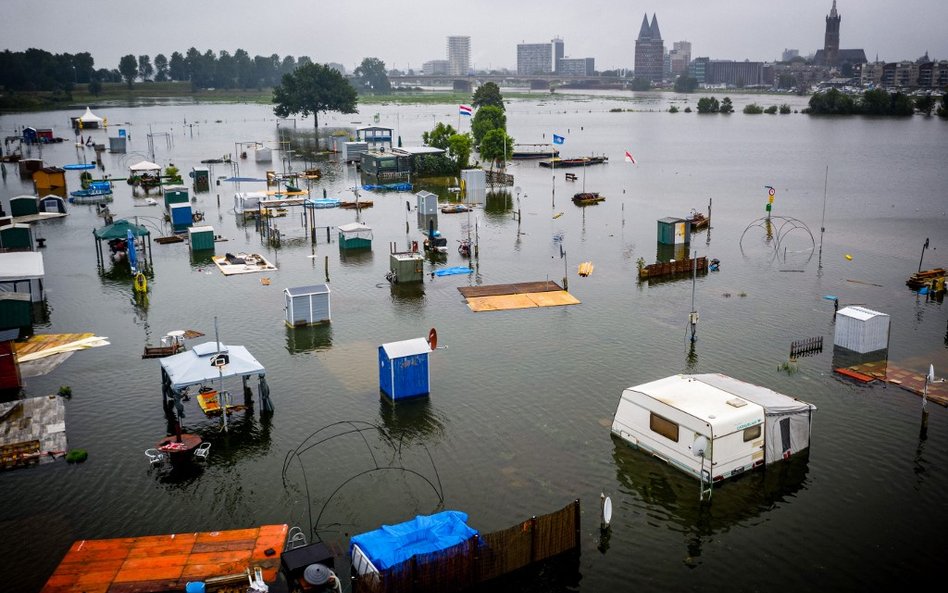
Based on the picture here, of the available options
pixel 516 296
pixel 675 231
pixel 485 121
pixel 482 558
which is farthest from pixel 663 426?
pixel 485 121

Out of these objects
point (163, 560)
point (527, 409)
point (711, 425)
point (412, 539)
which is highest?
point (711, 425)

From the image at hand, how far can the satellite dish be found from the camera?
23.7 metres

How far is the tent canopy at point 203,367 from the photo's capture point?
28516mm

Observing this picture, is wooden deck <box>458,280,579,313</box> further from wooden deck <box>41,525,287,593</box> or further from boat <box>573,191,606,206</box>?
boat <box>573,191,606,206</box>

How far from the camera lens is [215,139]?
166 meters

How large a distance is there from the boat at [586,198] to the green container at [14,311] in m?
53.7

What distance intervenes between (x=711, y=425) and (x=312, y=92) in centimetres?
16555

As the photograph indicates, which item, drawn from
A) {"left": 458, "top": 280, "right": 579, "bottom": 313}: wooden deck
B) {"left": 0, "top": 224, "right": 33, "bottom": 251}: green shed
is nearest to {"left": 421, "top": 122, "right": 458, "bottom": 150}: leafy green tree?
{"left": 0, "top": 224, "right": 33, "bottom": 251}: green shed

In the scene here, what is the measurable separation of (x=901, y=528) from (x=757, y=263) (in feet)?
114

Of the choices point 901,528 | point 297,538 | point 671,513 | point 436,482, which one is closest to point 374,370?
point 436,482

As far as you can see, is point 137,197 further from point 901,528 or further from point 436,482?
point 901,528

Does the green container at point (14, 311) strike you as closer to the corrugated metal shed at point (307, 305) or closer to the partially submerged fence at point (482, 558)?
the corrugated metal shed at point (307, 305)

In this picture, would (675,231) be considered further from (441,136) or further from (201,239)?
(441,136)

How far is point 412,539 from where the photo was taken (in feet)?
64.6
